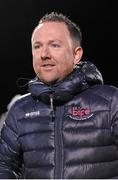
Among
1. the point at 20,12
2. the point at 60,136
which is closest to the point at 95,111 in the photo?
the point at 60,136

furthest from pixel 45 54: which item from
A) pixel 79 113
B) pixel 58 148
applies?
pixel 58 148

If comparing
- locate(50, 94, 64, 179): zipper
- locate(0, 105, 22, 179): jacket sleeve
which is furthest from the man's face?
locate(0, 105, 22, 179): jacket sleeve

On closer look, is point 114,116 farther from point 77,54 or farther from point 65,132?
point 77,54

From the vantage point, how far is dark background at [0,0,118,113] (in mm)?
4473

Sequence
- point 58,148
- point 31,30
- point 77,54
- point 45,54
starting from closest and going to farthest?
point 58,148 → point 45,54 → point 77,54 → point 31,30

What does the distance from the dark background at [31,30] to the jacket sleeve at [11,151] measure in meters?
2.81

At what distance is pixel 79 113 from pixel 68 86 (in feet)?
0.41

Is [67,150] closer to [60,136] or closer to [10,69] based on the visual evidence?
Answer: [60,136]

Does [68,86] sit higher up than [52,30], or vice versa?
[52,30]

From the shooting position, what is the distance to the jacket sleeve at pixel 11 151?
166cm

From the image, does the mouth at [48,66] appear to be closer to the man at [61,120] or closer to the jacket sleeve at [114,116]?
the man at [61,120]

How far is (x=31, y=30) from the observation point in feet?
14.9

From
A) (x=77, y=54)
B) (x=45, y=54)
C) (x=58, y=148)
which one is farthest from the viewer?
(x=77, y=54)

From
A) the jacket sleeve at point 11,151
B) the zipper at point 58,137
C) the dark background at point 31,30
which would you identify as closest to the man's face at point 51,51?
the zipper at point 58,137
